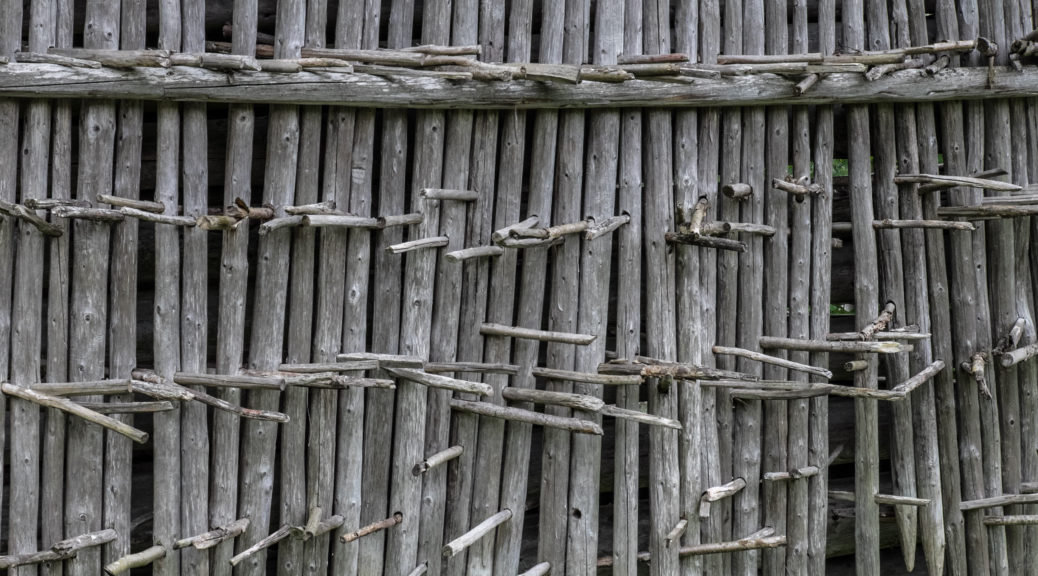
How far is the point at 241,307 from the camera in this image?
3523 millimetres

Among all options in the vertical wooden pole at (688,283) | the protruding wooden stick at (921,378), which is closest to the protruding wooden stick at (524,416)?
the vertical wooden pole at (688,283)

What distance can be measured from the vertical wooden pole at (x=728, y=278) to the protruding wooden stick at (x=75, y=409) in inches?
95.7

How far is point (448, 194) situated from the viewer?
3.64 m

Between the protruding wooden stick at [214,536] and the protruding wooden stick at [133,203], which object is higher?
the protruding wooden stick at [133,203]

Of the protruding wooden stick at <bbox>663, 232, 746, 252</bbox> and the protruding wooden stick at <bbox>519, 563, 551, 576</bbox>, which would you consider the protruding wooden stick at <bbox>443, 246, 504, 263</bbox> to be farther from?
the protruding wooden stick at <bbox>519, 563, 551, 576</bbox>

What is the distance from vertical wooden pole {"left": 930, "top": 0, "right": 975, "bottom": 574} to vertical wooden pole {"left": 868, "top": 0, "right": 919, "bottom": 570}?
0.16m

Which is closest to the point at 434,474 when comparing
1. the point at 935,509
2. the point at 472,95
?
the point at 472,95

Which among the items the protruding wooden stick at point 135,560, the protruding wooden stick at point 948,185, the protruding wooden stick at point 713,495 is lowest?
the protruding wooden stick at point 135,560

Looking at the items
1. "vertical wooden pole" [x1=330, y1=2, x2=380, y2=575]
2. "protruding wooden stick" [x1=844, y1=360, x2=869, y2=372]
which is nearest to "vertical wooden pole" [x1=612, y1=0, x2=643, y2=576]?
"protruding wooden stick" [x1=844, y1=360, x2=869, y2=372]

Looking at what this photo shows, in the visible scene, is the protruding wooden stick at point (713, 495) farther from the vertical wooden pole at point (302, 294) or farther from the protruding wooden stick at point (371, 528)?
the vertical wooden pole at point (302, 294)

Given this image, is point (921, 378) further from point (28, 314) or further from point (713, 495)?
point (28, 314)

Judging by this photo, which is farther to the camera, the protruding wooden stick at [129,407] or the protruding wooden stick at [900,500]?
the protruding wooden stick at [900,500]

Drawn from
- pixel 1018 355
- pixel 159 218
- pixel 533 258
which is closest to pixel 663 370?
pixel 533 258

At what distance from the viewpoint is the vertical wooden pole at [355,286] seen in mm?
3598
